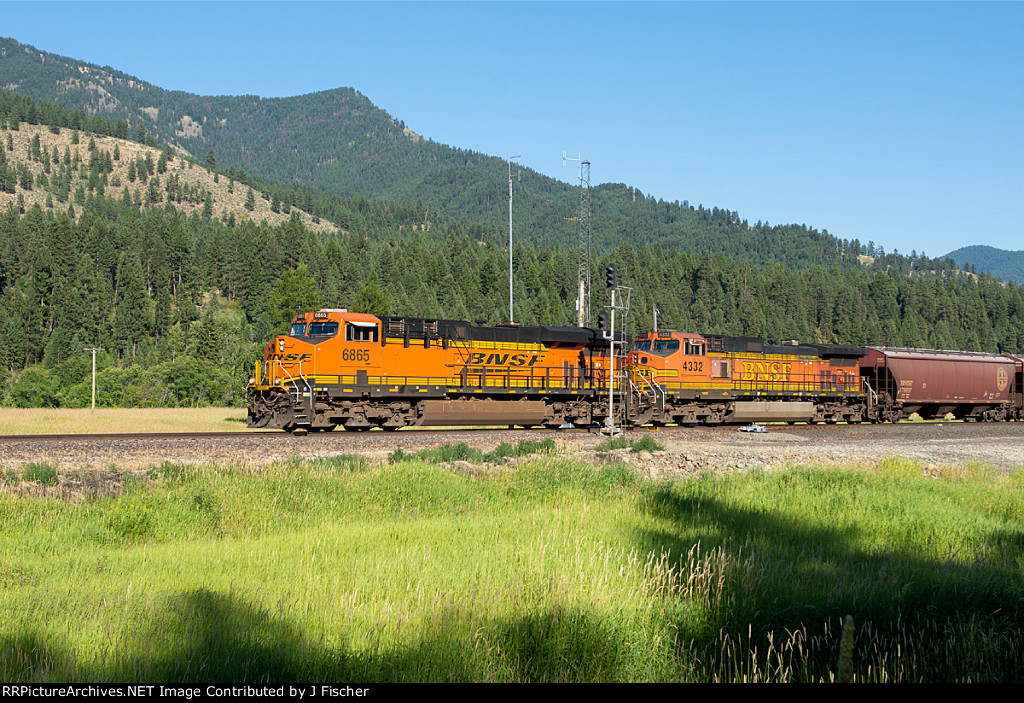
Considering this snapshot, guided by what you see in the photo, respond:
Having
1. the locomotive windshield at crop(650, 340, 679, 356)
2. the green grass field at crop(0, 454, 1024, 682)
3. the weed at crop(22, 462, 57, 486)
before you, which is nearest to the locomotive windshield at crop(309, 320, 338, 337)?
the weed at crop(22, 462, 57, 486)

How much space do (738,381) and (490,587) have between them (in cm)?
3084

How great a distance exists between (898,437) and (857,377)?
12.4 metres

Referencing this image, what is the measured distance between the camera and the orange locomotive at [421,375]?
87.1 feet

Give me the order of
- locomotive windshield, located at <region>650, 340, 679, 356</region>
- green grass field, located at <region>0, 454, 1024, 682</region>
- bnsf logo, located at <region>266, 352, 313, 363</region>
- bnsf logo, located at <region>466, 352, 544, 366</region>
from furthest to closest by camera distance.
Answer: locomotive windshield, located at <region>650, 340, 679, 356</region> → bnsf logo, located at <region>466, 352, 544, 366</region> → bnsf logo, located at <region>266, 352, 313, 363</region> → green grass field, located at <region>0, 454, 1024, 682</region>

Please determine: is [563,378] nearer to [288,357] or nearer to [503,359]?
[503,359]

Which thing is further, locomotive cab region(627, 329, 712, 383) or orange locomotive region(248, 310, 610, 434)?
locomotive cab region(627, 329, 712, 383)

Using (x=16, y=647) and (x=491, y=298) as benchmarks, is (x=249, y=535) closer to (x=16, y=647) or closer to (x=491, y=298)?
(x=16, y=647)

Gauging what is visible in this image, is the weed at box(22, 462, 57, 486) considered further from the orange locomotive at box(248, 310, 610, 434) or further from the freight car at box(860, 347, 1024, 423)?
the freight car at box(860, 347, 1024, 423)

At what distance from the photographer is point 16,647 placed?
584 cm

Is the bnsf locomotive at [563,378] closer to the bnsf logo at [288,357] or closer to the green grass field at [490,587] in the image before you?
the bnsf logo at [288,357]

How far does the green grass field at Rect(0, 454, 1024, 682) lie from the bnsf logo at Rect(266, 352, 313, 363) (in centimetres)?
1237

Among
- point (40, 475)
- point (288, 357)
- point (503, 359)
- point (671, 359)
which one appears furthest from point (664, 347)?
point (40, 475)

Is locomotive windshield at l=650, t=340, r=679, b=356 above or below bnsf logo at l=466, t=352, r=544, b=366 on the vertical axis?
above

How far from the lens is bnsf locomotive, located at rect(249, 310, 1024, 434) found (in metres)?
26.9
